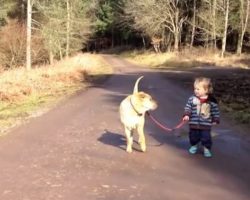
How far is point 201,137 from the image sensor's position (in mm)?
8992

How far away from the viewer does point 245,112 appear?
14312mm

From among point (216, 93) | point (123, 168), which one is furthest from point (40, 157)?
point (216, 93)

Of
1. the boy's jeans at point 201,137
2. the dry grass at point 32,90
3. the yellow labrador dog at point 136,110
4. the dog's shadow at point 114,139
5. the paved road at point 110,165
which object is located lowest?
the dry grass at point 32,90

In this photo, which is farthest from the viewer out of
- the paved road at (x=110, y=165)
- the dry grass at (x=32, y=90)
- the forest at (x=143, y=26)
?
the forest at (x=143, y=26)

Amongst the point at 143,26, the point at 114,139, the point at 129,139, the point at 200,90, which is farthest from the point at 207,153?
the point at 143,26

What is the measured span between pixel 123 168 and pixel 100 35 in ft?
338

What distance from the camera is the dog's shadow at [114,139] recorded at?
9.93 m

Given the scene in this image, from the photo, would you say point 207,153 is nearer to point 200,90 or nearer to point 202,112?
point 202,112

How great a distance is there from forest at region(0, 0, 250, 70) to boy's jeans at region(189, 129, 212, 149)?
32.5 m

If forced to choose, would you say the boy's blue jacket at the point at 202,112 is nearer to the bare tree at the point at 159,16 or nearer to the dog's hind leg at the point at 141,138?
the dog's hind leg at the point at 141,138

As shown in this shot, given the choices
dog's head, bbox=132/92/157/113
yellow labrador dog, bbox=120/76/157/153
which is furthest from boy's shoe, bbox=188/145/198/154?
dog's head, bbox=132/92/157/113

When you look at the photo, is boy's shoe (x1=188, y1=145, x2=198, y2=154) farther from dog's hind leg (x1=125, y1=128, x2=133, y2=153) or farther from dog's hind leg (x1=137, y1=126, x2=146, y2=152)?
dog's hind leg (x1=125, y1=128, x2=133, y2=153)

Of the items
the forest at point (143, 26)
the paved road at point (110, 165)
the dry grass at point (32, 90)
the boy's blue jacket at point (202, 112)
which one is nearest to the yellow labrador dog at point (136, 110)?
the paved road at point (110, 165)

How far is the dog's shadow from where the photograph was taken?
9930mm
